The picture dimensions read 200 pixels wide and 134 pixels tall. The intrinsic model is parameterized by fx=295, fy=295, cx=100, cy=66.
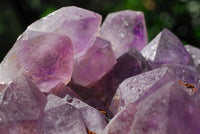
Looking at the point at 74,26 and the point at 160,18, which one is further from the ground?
the point at 74,26

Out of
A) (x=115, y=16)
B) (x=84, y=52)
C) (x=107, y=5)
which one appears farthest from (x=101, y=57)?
(x=107, y=5)

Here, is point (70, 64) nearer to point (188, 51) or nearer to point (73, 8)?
point (73, 8)

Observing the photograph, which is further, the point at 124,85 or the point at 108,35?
the point at 108,35

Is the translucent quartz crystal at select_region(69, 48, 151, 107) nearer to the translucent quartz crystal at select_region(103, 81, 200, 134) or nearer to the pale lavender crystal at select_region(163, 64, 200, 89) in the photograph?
the pale lavender crystal at select_region(163, 64, 200, 89)

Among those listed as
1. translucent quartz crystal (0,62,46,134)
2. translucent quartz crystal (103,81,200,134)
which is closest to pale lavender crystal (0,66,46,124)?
translucent quartz crystal (0,62,46,134)

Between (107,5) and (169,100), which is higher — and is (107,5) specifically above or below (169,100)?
below

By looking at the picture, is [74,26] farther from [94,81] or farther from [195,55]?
[195,55]

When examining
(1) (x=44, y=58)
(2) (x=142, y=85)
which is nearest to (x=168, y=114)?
(2) (x=142, y=85)
